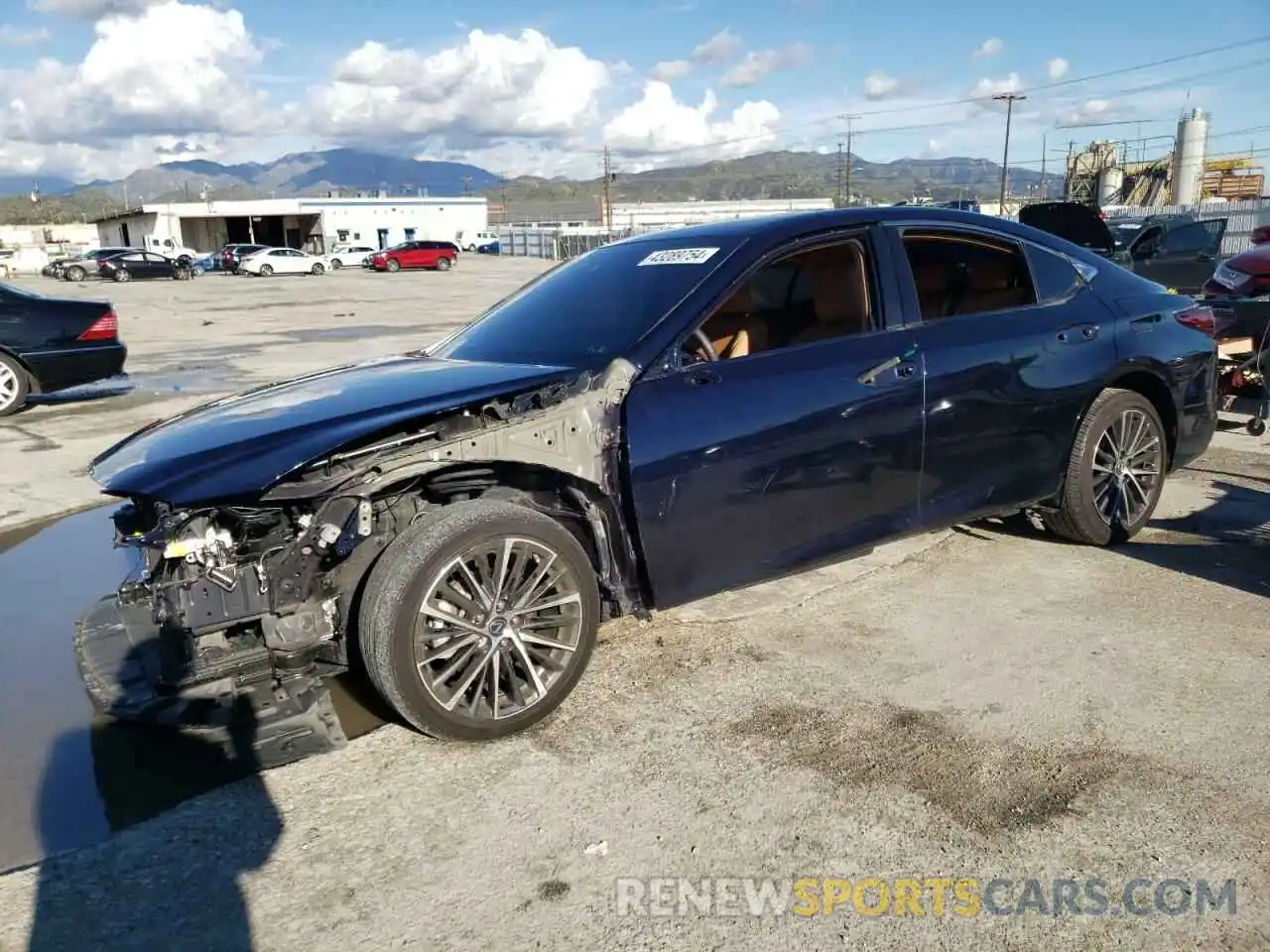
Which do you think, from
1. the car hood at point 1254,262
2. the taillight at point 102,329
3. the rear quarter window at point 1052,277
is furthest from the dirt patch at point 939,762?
the taillight at point 102,329

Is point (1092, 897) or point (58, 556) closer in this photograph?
point (1092, 897)

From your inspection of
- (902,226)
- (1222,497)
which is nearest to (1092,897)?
(902,226)

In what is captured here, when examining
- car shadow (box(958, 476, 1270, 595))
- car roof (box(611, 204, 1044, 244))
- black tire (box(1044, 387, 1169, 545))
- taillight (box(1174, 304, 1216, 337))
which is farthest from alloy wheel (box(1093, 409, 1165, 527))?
car roof (box(611, 204, 1044, 244))

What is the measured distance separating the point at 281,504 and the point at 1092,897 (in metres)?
2.62

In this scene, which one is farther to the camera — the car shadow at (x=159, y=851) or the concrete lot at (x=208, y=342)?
the concrete lot at (x=208, y=342)

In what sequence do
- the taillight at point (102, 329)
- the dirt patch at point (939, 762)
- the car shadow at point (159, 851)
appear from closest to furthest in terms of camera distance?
the car shadow at point (159, 851), the dirt patch at point (939, 762), the taillight at point (102, 329)

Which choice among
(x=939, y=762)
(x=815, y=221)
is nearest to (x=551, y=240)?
(x=815, y=221)

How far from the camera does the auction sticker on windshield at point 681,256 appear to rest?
13.3ft

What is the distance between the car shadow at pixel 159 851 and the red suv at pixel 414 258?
47.5 meters

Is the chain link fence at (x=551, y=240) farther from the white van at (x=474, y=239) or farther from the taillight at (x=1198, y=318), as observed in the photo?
the taillight at (x=1198, y=318)

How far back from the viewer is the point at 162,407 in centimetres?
1013

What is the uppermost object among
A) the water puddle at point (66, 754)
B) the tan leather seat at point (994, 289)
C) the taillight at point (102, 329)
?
the tan leather seat at point (994, 289)

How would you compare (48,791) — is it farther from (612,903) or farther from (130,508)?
(612,903)

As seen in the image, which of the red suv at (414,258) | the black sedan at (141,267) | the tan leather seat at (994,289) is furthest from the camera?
the red suv at (414,258)
